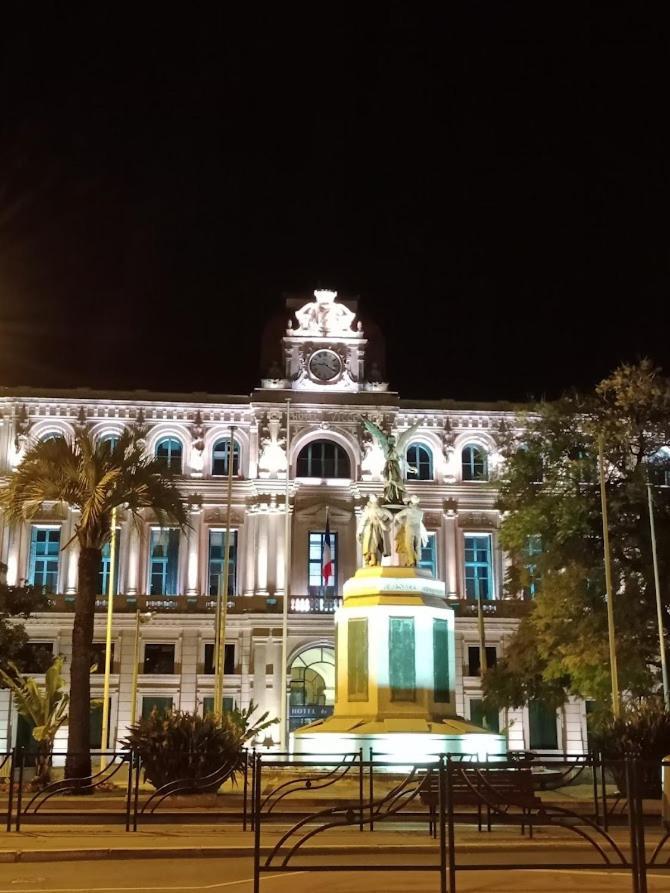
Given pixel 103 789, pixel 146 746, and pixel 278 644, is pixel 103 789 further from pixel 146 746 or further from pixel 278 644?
pixel 278 644

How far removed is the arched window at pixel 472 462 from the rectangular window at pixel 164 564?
51.0 ft

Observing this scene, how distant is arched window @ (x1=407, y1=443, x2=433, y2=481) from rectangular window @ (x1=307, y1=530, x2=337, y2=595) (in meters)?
5.79

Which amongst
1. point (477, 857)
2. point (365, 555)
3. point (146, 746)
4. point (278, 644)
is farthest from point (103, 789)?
point (278, 644)

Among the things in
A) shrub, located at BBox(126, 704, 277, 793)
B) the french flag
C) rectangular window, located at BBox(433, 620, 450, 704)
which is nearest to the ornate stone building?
the french flag

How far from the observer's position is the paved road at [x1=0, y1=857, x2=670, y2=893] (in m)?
10.4

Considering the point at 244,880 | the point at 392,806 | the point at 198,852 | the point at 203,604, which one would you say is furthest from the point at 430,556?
the point at 244,880

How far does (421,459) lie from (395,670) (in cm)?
2990

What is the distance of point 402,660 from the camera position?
82.4 ft

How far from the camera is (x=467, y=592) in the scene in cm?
5284

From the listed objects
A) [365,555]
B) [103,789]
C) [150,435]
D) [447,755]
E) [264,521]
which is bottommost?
[103,789]

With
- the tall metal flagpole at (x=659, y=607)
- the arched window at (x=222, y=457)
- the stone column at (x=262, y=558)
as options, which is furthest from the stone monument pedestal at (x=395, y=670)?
the arched window at (x=222, y=457)

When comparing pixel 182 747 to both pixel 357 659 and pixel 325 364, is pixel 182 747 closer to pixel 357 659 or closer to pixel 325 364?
pixel 357 659

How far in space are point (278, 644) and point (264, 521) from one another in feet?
20.6

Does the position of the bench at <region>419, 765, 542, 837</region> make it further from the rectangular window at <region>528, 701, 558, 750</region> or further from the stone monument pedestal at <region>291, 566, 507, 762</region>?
the rectangular window at <region>528, 701, 558, 750</region>
